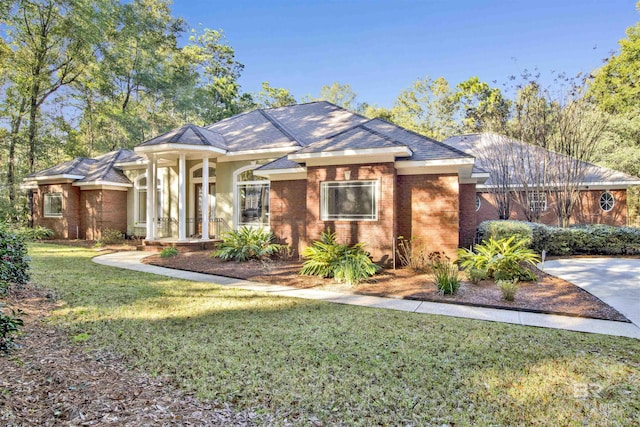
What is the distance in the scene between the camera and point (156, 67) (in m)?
27.6

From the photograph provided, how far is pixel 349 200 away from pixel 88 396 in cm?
795

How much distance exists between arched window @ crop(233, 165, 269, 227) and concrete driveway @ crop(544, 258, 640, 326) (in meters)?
10.3

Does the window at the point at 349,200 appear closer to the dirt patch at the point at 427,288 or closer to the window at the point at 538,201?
the dirt patch at the point at 427,288

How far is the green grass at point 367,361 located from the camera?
10.3ft

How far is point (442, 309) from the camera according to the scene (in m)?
6.50

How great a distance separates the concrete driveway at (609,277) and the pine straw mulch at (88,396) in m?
7.03

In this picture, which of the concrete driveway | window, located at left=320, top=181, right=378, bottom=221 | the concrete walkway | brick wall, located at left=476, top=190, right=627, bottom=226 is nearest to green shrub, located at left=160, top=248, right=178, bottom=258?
the concrete walkway

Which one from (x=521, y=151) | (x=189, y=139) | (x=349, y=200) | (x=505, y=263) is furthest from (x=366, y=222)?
(x=521, y=151)

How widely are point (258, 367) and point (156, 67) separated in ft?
98.8

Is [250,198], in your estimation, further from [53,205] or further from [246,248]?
[53,205]

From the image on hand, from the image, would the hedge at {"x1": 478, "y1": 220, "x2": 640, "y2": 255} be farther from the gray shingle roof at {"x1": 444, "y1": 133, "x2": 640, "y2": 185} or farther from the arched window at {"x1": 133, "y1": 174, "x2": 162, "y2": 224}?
the arched window at {"x1": 133, "y1": 174, "x2": 162, "y2": 224}

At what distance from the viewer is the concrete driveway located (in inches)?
270

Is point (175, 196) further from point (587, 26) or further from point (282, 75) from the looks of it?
point (282, 75)

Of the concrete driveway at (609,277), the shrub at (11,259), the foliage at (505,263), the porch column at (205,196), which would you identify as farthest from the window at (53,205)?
the concrete driveway at (609,277)
